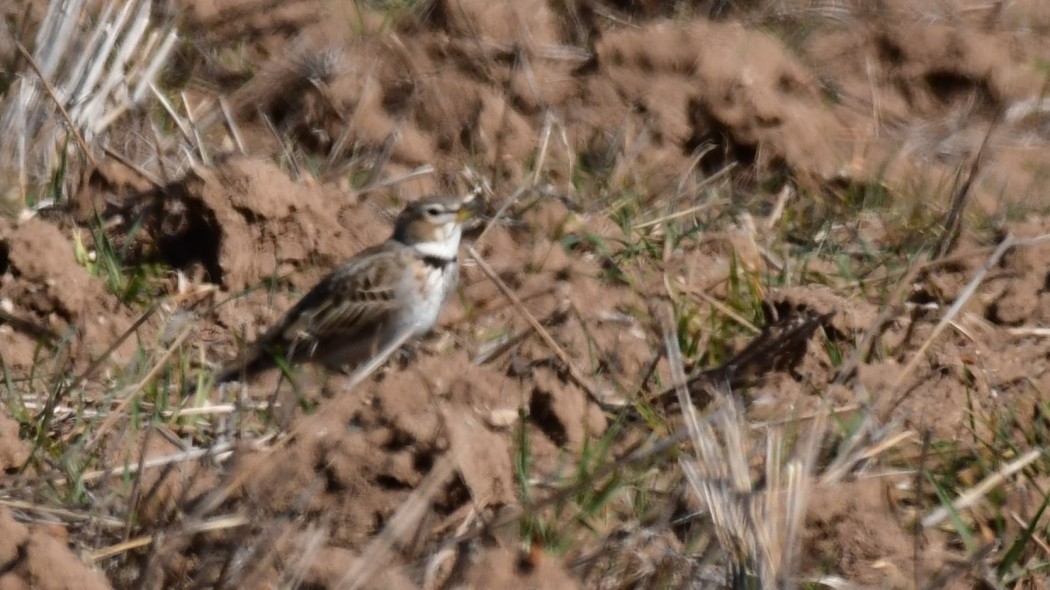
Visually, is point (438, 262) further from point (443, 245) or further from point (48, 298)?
point (48, 298)

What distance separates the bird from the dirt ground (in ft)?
0.49

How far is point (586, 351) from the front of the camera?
20.4 ft

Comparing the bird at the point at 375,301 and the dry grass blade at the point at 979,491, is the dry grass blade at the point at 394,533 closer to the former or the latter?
the dry grass blade at the point at 979,491

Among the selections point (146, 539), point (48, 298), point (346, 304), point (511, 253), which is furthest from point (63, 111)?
point (146, 539)

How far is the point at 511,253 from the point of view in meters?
7.16

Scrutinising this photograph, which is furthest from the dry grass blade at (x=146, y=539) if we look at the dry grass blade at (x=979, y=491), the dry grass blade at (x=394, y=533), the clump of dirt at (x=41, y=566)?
the dry grass blade at (x=979, y=491)

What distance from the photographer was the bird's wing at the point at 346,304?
6.49m

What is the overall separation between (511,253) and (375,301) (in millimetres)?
743

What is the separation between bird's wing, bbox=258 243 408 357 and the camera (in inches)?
256

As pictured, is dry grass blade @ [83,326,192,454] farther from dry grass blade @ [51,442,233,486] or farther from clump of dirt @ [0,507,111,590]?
clump of dirt @ [0,507,111,590]

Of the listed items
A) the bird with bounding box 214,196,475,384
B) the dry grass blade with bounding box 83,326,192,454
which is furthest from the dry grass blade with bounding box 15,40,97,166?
the dry grass blade with bounding box 83,326,192,454

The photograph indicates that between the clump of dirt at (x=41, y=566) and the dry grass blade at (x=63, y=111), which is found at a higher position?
the clump of dirt at (x=41, y=566)

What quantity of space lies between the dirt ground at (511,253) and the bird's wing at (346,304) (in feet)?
0.69

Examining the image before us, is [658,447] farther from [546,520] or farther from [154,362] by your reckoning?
[154,362]
